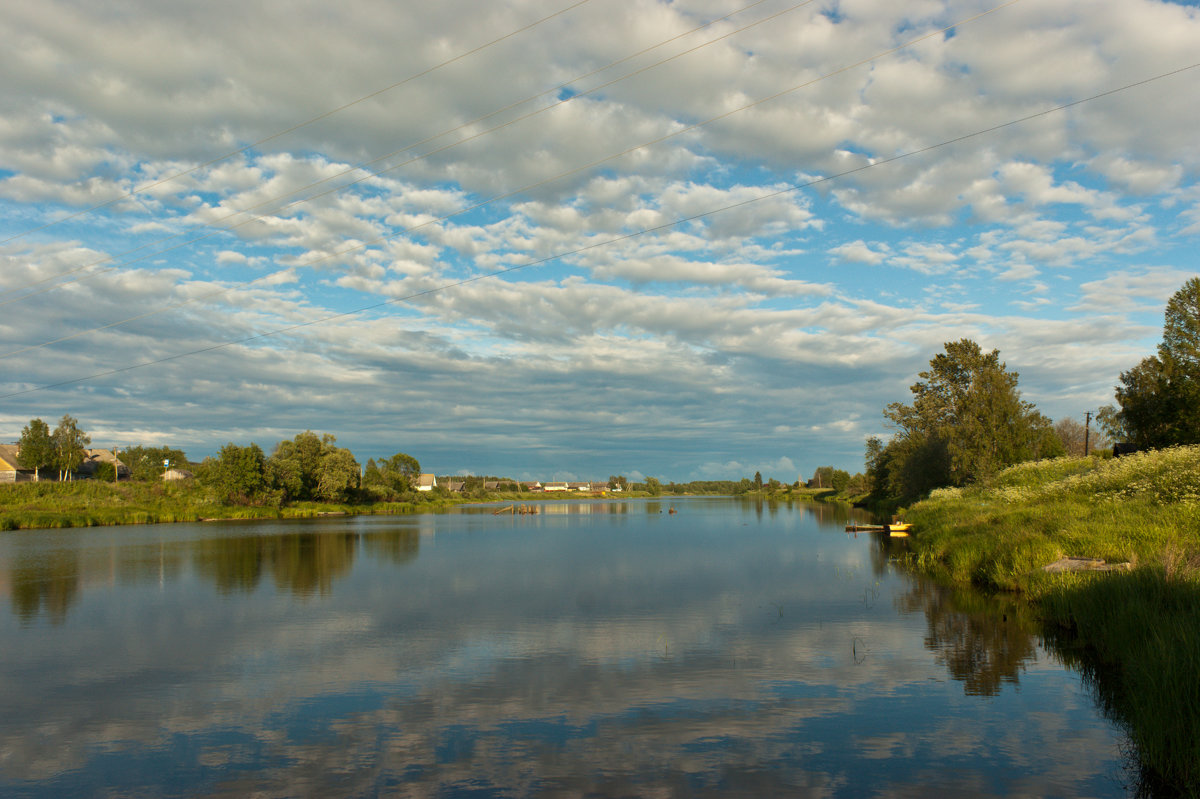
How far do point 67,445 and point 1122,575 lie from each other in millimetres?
105436

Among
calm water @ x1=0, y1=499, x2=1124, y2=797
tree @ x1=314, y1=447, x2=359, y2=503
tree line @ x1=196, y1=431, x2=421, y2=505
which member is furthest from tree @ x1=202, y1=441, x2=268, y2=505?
calm water @ x1=0, y1=499, x2=1124, y2=797

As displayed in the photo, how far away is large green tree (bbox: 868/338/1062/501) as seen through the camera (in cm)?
5384

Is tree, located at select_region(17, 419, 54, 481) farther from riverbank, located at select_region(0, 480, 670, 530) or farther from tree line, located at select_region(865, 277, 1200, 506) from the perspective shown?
tree line, located at select_region(865, 277, 1200, 506)

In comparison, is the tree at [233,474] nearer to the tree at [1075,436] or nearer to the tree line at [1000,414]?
the tree line at [1000,414]

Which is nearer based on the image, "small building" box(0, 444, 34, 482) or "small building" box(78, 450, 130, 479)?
"small building" box(0, 444, 34, 482)

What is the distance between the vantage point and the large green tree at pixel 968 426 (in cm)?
5384

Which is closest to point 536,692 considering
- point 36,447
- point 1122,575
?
point 1122,575

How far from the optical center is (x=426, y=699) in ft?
37.2

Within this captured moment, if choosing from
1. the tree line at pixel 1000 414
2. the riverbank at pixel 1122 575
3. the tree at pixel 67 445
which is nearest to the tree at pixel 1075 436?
the tree line at pixel 1000 414

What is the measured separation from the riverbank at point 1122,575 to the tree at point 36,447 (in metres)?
96.2

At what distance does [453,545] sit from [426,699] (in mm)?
32847

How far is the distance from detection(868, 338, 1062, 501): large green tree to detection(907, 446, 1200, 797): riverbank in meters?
24.0

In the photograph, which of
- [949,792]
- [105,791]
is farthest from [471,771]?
[949,792]

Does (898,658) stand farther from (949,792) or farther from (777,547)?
(777,547)
